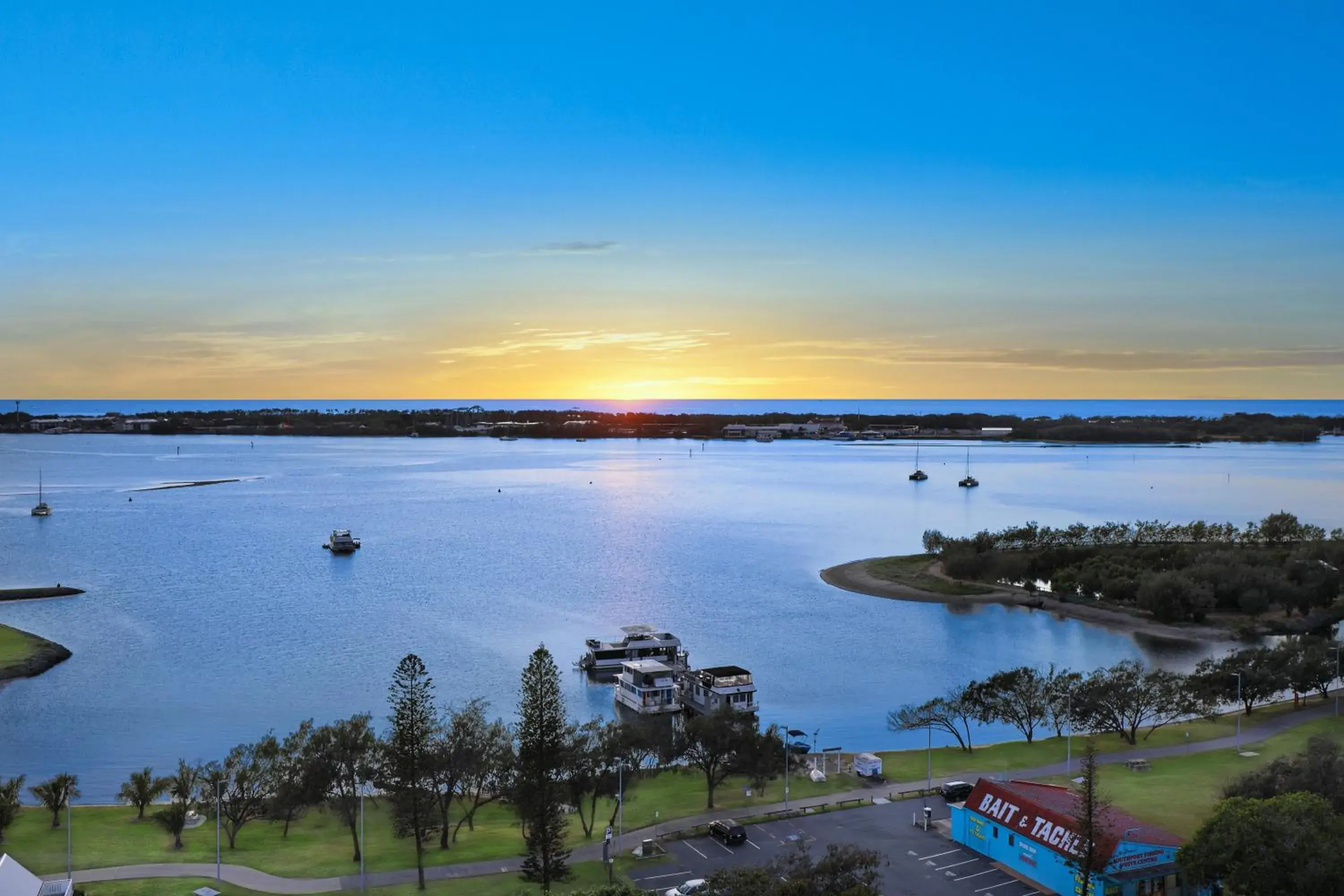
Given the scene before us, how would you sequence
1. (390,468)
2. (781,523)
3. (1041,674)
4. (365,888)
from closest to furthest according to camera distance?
1. (365,888)
2. (1041,674)
3. (781,523)
4. (390,468)

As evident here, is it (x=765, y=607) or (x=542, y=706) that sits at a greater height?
(x=542, y=706)

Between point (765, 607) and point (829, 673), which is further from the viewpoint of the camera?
point (765, 607)

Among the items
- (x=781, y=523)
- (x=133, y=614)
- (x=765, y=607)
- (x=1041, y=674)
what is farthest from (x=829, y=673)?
(x=781, y=523)

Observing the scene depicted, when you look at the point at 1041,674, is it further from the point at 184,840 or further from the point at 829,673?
the point at 184,840

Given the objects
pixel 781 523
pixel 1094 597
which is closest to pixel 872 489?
pixel 781 523

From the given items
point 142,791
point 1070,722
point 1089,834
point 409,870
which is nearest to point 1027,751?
point 1070,722

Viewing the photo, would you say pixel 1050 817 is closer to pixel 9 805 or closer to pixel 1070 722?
pixel 1070 722

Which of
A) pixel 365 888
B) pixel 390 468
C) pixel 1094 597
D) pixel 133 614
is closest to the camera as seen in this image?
Answer: pixel 365 888

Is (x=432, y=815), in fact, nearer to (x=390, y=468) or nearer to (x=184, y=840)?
(x=184, y=840)
